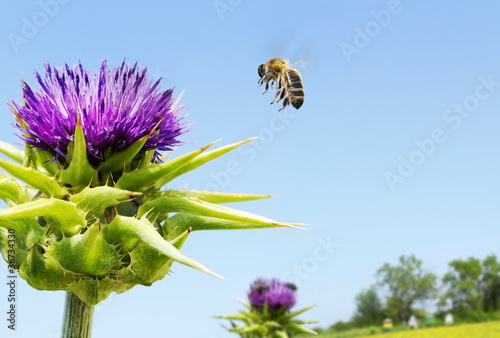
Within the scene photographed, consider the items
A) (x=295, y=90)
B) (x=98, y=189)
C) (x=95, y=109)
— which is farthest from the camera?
(x=295, y=90)

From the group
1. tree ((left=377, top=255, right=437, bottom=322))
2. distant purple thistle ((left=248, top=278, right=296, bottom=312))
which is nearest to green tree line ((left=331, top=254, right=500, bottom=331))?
tree ((left=377, top=255, right=437, bottom=322))

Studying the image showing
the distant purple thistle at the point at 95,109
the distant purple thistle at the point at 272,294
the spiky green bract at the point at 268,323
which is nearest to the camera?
the distant purple thistle at the point at 95,109

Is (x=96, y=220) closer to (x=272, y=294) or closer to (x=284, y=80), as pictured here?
(x=284, y=80)

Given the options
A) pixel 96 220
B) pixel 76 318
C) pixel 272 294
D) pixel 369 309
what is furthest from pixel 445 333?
pixel 96 220

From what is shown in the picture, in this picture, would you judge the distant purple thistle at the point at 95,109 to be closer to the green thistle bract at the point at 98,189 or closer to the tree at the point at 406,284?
the green thistle bract at the point at 98,189

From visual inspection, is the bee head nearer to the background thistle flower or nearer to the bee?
the bee

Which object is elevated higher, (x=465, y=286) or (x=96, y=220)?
(x=465, y=286)

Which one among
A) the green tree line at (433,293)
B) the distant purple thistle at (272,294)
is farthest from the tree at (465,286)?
the distant purple thistle at (272,294)
